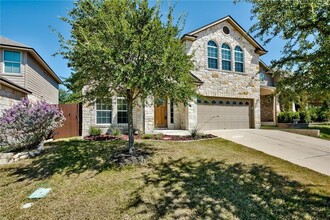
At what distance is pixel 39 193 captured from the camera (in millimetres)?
4582

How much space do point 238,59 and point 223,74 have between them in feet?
6.87

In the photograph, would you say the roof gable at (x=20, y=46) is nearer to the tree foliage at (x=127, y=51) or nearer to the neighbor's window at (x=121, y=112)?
the neighbor's window at (x=121, y=112)

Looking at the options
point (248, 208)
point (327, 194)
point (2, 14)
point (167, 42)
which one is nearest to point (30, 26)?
point (2, 14)

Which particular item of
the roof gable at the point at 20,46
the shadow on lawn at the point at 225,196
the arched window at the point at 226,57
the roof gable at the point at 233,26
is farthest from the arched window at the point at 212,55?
the roof gable at the point at 20,46

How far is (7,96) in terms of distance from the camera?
9.93 meters

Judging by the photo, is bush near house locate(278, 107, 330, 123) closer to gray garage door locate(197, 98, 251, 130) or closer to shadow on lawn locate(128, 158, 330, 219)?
gray garage door locate(197, 98, 251, 130)

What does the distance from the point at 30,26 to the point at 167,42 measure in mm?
9572

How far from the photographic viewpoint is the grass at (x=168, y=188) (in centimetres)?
382

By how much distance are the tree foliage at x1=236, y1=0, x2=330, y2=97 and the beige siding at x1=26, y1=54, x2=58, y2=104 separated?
15.6m

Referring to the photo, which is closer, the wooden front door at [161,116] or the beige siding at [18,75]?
the beige siding at [18,75]

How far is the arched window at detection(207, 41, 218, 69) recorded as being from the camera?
47.1 ft

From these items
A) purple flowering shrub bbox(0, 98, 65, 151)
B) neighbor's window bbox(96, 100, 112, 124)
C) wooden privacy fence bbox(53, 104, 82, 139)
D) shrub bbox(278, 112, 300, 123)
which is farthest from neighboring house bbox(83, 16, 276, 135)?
purple flowering shrub bbox(0, 98, 65, 151)

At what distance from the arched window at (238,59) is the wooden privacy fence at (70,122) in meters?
12.2

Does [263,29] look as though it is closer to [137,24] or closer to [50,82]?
[137,24]
